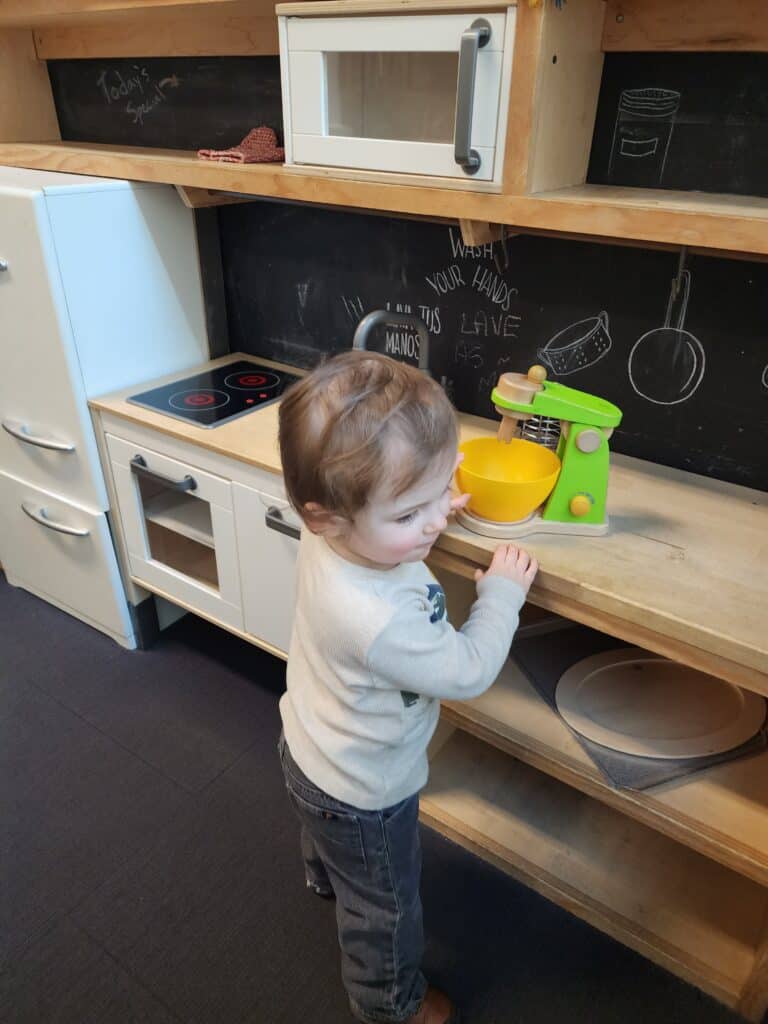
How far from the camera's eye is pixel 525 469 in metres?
1.21

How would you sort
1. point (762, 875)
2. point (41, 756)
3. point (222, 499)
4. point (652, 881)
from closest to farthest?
1. point (762, 875)
2. point (652, 881)
3. point (222, 499)
4. point (41, 756)

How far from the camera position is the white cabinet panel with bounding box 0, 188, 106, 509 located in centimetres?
147

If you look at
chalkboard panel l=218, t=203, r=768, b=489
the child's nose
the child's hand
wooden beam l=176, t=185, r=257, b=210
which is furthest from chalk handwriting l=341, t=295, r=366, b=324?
the child's nose

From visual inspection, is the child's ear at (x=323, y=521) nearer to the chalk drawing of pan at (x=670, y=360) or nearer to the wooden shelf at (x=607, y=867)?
the chalk drawing of pan at (x=670, y=360)

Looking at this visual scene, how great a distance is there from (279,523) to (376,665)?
61cm

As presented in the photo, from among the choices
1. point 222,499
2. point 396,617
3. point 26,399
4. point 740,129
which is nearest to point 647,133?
point 740,129

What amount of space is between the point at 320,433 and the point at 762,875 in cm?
92

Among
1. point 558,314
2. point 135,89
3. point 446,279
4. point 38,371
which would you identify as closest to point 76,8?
point 135,89

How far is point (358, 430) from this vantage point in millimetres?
771

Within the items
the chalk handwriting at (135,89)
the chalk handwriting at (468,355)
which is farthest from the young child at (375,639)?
the chalk handwriting at (135,89)

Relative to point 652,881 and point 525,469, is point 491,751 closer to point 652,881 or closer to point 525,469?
point 652,881

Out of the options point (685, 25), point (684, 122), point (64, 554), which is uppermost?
point (685, 25)

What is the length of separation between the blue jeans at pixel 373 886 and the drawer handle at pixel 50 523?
98 cm

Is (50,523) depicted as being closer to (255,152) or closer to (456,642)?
(255,152)
